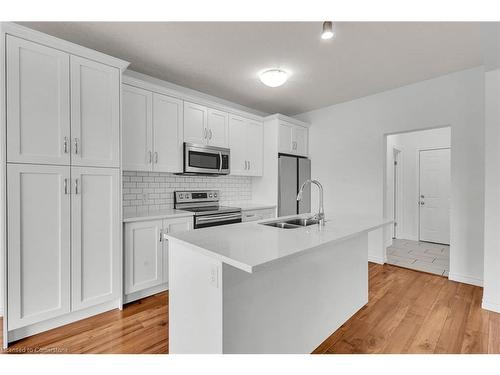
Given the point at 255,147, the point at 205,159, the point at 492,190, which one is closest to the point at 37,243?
the point at 205,159

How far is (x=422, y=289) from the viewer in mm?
2945

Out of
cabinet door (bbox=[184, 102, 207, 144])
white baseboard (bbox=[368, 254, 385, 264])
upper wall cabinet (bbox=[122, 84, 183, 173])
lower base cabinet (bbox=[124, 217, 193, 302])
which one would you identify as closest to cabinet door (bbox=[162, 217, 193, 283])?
lower base cabinet (bbox=[124, 217, 193, 302])

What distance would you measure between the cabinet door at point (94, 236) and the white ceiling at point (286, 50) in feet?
4.13

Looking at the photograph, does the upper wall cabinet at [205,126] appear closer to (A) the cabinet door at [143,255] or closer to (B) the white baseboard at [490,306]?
(A) the cabinet door at [143,255]

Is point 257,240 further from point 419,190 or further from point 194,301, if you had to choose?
point 419,190

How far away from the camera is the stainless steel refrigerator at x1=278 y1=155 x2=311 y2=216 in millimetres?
4121

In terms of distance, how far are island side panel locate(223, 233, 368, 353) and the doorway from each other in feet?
9.67

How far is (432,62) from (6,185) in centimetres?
419

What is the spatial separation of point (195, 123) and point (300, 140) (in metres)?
2.01

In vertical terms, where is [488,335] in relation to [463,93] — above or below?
below

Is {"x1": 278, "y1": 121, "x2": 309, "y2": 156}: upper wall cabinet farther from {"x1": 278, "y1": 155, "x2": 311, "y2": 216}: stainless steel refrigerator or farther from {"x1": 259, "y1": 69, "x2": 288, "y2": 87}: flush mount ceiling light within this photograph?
{"x1": 259, "y1": 69, "x2": 288, "y2": 87}: flush mount ceiling light
